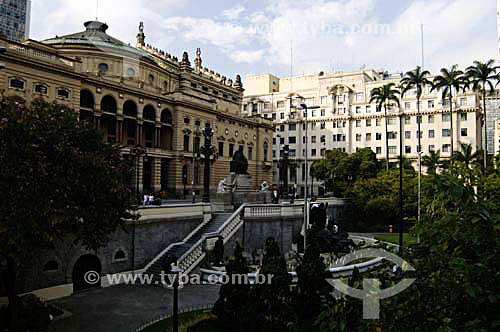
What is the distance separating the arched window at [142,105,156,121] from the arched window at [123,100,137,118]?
1530 millimetres

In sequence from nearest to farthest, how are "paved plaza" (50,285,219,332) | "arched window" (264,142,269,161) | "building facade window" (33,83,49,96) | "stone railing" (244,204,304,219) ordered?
"paved plaza" (50,285,219,332), "stone railing" (244,204,304,219), "building facade window" (33,83,49,96), "arched window" (264,142,269,161)

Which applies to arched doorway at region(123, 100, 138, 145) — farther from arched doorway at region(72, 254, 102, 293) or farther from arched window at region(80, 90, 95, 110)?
arched doorway at region(72, 254, 102, 293)

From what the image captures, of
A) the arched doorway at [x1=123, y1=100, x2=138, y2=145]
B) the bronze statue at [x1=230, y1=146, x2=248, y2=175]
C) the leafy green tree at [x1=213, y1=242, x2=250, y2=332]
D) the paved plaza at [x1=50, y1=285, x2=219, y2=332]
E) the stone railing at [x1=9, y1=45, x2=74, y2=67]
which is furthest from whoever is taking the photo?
the arched doorway at [x1=123, y1=100, x2=138, y2=145]

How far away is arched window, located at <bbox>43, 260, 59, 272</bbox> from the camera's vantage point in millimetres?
19870

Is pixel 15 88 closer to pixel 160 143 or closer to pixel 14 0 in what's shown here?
pixel 160 143

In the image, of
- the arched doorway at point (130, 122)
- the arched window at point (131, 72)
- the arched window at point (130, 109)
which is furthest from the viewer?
the arched window at point (131, 72)

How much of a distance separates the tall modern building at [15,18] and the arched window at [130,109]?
57.0 m

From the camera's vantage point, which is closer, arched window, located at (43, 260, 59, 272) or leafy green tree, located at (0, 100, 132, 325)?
leafy green tree, located at (0, 100, 132, 325)

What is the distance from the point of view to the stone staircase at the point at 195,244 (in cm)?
2319

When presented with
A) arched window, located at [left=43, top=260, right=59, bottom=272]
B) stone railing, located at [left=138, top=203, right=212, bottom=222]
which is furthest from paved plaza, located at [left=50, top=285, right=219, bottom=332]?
stone railing, located at [left=138, top=203, right=212, bottom=222]

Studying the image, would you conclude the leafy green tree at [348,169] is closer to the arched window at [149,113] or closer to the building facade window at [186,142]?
the building facade window at [186,142]

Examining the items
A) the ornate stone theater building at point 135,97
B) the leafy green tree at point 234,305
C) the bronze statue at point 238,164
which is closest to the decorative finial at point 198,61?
the ornate stone theater building at point 135,97

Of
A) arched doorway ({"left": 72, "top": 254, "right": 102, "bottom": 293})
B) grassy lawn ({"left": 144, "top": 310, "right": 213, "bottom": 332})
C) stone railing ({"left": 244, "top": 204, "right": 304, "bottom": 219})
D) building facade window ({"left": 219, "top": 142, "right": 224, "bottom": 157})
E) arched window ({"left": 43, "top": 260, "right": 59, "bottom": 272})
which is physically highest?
building facade window ({"left": 219, "top": 142, "right": 224, "bottom": 157})

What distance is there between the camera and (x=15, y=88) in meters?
37.5
